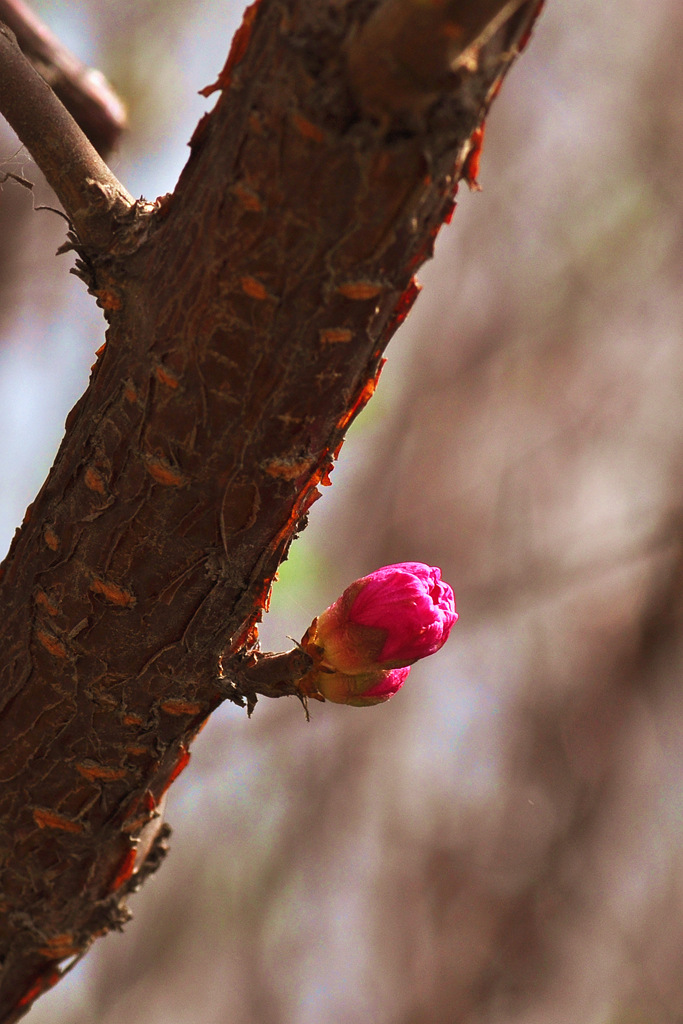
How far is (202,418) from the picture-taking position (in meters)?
0.53

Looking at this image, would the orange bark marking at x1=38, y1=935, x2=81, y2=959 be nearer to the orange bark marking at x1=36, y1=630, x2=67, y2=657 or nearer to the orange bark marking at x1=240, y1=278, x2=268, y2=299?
the orange bark marking at x1=36, y1=630, x2=67, y2=657

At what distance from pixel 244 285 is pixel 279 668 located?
0.99 ft

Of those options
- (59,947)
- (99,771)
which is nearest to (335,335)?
(99,771)

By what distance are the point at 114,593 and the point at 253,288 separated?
24cm

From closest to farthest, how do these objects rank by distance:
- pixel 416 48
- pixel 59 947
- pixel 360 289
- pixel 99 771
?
1. pixel 416 48
2. pixel 360 289
3. pixel 99 771
4. pixel 59 947

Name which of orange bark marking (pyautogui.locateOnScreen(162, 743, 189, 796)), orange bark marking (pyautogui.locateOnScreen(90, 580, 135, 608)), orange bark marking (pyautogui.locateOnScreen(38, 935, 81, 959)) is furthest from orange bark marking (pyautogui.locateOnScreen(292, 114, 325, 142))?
orange bark marking (pyautogui.locateOnScreen(38, 935, 81, 959))

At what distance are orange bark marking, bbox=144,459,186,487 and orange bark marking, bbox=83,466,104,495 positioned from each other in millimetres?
42

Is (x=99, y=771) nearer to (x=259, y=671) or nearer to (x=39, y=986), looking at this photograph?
(x=259, y=671)

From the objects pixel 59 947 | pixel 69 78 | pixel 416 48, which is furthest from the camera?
pixel 69 78

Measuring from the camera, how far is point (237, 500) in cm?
56

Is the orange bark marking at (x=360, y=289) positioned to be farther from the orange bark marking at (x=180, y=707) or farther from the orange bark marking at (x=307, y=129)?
the orange bark marking at (x=180, y=707)

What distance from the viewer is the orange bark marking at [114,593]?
1.96 ft

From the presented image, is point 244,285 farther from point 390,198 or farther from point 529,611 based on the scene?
point 529,611

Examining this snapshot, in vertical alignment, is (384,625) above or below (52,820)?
above
